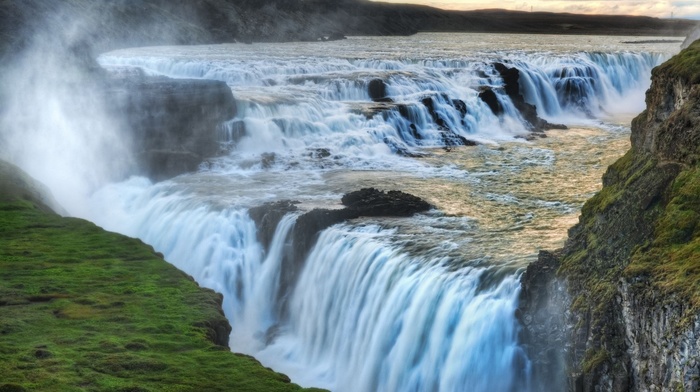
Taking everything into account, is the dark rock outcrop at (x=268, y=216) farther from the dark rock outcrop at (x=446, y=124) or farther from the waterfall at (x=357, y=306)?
the dark rock outcrop at (x=446, y=124)

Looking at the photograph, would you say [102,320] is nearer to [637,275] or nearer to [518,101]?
[637,275]

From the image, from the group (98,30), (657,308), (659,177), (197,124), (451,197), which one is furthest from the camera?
(98,30)

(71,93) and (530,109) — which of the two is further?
(530,109)

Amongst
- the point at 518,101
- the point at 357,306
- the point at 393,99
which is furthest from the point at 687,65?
the point at 518,101

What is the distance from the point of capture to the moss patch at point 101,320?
54.0ft

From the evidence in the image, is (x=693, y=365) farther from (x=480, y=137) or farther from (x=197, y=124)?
(x=480, y=137)

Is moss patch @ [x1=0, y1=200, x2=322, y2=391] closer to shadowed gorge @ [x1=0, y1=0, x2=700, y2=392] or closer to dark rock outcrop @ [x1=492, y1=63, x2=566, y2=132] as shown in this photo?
shadowed gorge @ [x1=0, y1=0, x2=700, y2=392]

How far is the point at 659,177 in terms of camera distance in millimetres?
16547

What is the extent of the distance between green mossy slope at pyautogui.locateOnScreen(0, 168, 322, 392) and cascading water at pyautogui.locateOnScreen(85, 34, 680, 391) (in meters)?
3.59

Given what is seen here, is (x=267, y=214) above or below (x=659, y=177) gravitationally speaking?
below

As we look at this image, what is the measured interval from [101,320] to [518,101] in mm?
37887

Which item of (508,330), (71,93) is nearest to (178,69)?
(71,93)

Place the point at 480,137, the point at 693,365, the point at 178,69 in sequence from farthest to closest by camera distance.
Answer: the point at 178,69, the point at 480,137, the point at 693,365

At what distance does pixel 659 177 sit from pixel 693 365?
4.80 metres
